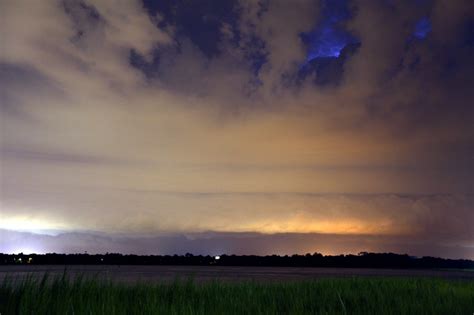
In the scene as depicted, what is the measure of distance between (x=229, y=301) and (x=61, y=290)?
4.98 m

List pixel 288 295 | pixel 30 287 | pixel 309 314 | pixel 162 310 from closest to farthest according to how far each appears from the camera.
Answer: pixel 162 310 < pixel 30 287 < pixel 309 314 < pixel 288 295

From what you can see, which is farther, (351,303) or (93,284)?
(351,303)

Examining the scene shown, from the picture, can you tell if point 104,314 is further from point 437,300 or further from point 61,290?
point 437,300

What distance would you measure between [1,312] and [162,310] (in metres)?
3.57

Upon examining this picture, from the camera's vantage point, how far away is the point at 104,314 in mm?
10391

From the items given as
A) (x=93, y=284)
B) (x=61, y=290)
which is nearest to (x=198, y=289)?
(x=93, y=284)

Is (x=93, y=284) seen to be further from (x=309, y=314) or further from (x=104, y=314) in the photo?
(x=309, y=314)

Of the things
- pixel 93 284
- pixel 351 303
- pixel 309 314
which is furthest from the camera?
pixel 351 303

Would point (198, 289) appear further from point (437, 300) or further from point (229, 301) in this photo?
point (437, 300)

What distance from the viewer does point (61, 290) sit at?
1336cm

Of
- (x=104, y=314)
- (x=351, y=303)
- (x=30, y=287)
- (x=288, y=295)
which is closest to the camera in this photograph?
(x=104, y=314)

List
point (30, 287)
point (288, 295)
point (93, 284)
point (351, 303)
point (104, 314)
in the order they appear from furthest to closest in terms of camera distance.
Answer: point (288, 295) → point (351, 303) → point (93, 284) → point (30, 287) → point (104, 314)

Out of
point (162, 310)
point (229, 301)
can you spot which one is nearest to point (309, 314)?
point (229, 301)

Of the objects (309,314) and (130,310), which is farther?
(309,314)
